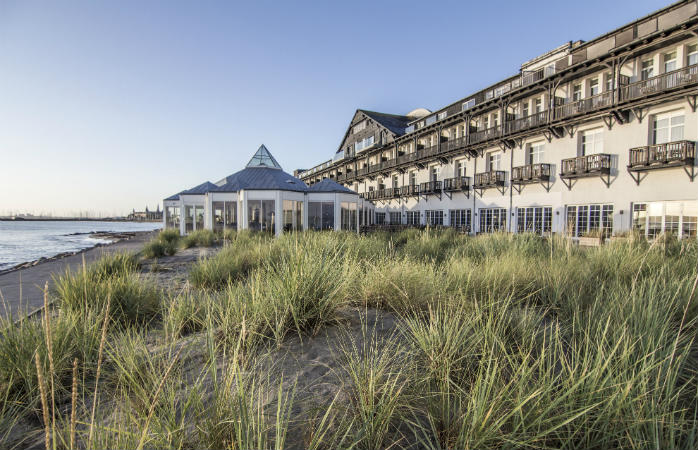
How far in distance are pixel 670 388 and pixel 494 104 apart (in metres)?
22.2

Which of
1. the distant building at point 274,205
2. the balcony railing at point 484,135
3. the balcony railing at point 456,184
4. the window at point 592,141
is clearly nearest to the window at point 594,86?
the window at point 592,141

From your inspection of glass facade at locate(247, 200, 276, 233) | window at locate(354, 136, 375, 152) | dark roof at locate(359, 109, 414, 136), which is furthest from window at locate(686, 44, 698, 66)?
window at locate(354, 136, 375, 152)

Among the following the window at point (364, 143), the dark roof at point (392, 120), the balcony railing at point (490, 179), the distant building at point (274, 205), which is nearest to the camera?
the distant building at point (274, 205)

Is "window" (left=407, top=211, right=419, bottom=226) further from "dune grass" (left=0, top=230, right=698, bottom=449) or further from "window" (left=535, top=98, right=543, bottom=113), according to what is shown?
"dune grass" (left=0, top=230, right=698, bottom=449)

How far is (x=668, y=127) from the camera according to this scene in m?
13.3

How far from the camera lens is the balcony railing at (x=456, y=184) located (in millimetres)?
22398

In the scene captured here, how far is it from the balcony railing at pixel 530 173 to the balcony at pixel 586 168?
0.83 meters

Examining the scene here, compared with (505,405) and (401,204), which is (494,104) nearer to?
(401,204)

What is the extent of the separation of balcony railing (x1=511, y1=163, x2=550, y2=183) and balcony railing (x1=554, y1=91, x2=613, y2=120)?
2.67 m

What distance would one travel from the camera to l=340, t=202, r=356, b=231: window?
67.8 ft

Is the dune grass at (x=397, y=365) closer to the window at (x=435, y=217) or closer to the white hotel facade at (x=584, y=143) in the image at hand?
the white hotel facade at (x=584, y=143)

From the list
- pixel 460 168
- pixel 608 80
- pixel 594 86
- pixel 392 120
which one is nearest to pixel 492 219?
pixel 460 168

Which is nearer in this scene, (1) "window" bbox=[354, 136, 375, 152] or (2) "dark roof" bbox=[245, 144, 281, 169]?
(2) "dark roof" bbox=[245, 144, 281, 169]

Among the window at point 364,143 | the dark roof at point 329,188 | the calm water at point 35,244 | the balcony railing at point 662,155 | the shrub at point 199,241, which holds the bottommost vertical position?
the calm water at point 35,244
